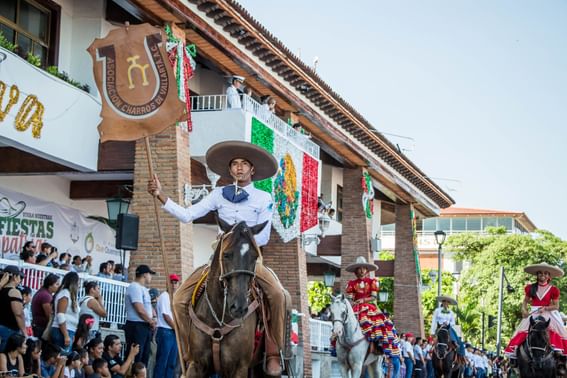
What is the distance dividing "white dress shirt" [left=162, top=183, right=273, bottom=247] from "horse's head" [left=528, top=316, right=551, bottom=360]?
32.4 feet

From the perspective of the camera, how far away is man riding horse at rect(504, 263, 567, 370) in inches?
749

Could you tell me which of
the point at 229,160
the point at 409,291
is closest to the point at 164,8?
the point at 229,160

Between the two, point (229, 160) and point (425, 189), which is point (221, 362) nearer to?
point (229, 160)

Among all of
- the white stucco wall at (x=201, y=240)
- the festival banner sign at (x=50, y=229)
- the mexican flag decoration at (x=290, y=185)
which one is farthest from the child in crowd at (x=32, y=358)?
the white stucco wall at (x=201, y=240)

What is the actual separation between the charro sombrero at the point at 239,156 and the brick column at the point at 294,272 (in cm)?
1995

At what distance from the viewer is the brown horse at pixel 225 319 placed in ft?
30.8

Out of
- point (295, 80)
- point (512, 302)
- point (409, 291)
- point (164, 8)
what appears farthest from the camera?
point (512, 302)

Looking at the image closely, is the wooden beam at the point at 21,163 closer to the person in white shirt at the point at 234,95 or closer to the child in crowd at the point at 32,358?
the person in white shirt at the point at 234,95

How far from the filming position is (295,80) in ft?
101

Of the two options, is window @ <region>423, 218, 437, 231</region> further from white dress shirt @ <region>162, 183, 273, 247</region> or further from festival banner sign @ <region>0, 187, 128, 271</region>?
white dress shirt @ <region>162, 183, 273, 247</region>

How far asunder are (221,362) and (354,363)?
1157cm

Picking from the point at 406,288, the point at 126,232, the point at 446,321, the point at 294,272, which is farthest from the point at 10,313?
the point at 406,288

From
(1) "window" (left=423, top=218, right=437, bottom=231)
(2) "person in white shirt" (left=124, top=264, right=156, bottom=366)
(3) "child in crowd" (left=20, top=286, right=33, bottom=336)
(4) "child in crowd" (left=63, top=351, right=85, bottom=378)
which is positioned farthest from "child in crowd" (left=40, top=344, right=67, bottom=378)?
(1) "window" (left=423, top=218, right=437, bottom=231)

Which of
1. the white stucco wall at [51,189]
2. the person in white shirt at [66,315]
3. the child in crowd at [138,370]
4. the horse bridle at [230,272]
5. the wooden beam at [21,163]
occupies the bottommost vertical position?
the child in crowd at [138,370]
